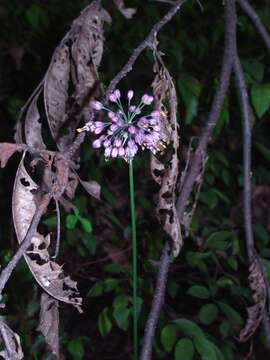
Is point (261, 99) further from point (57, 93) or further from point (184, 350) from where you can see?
point (184, 350)

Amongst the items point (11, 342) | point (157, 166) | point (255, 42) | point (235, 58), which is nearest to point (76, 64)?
point (157, 166)

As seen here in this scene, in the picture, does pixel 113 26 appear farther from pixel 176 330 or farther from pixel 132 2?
pixel 176 330

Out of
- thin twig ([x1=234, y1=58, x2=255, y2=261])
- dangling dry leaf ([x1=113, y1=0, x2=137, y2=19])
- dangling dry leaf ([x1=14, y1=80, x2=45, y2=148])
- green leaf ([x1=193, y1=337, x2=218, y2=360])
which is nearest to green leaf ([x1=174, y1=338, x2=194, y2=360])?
green leaf ([x1=193, y1=337, x2=218, y2=360])

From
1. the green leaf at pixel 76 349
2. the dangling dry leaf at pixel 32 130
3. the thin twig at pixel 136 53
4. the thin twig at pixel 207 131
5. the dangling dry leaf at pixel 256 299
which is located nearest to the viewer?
the thin twig at pixel 136 53

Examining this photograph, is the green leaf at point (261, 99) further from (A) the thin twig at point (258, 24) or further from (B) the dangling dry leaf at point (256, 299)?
(B) the dangling dry leaf at point (256, 299)

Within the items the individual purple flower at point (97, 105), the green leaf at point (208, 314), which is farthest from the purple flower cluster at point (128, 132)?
the green leaf at point (208, 314)
